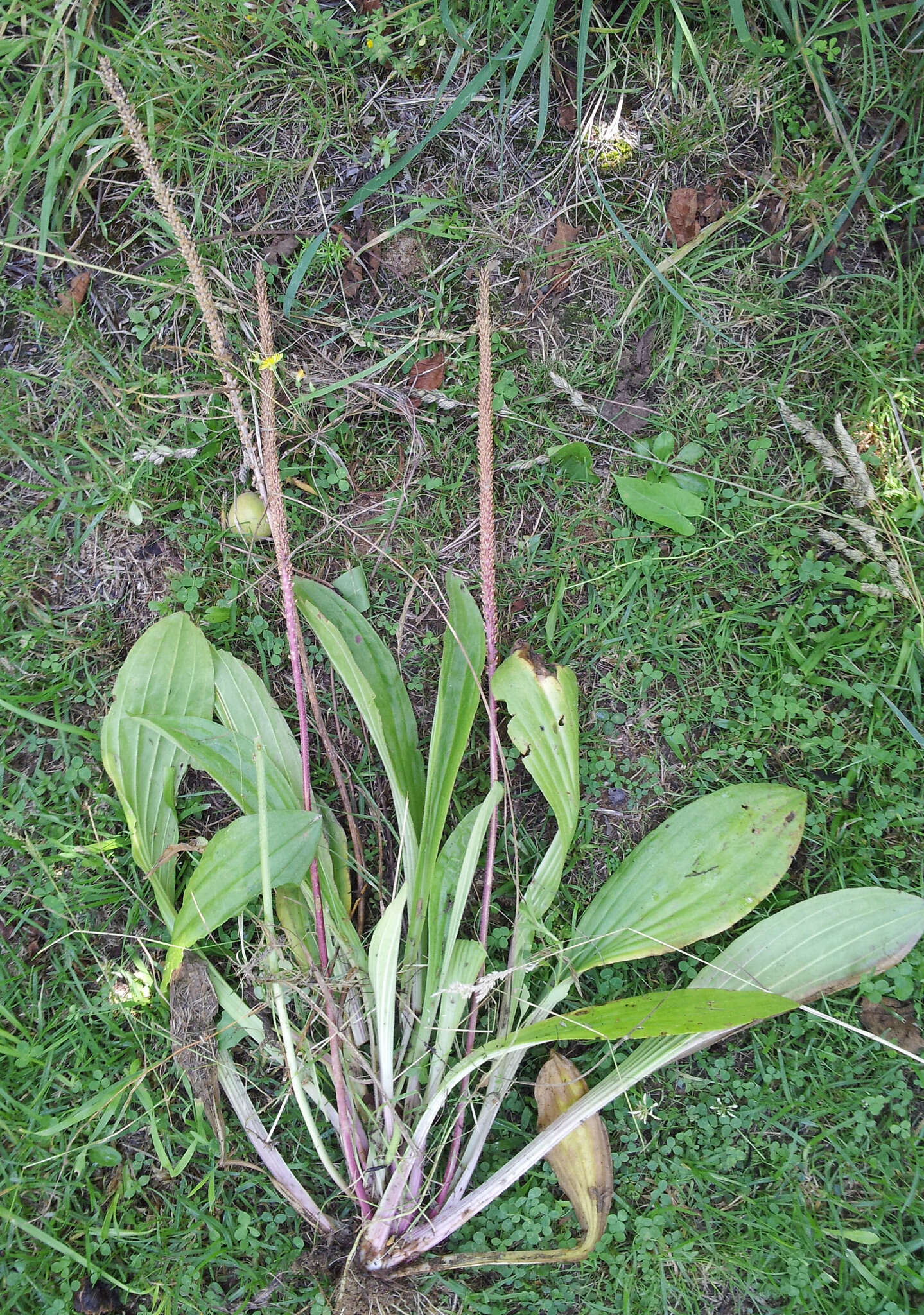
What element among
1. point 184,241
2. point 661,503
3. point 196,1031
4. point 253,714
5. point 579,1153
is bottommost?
point 579,1153

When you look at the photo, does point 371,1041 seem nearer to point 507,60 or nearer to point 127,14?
point 507,60

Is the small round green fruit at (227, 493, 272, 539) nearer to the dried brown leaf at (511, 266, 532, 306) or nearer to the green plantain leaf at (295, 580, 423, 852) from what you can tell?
the green plantain leaf at (295, 580, 423, 852)

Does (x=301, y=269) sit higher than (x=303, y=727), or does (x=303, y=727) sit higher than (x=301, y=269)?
(x=301, y=269)

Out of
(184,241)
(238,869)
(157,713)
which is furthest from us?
(157,713)

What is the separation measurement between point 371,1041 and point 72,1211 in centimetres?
89

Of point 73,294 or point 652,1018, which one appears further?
point 73,294

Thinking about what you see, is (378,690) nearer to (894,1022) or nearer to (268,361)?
(268,361)

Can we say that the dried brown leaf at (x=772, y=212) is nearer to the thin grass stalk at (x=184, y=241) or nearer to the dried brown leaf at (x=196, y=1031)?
the thin grass stalk at (x=184, y=241)

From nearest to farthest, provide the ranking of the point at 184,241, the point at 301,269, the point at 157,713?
the point at 184,241
the point at 157,713
the point at 301,269

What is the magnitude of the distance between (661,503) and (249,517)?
Result: 3.48ft

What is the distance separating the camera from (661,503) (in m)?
2.15

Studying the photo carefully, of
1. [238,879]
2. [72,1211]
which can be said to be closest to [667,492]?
[238,879]

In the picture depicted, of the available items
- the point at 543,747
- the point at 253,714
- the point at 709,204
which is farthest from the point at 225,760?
the point at 709,204

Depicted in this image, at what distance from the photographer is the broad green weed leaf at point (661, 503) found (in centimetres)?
214
